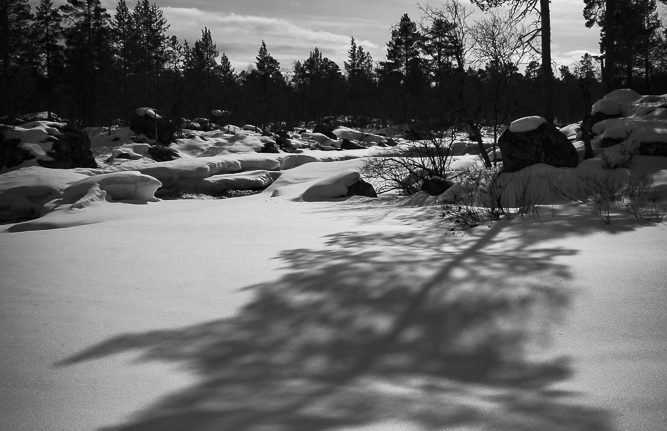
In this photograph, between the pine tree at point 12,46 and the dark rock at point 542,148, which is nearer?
the dark rock at point 542,148

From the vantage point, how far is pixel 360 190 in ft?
35.0

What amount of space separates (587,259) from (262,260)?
2.47 meters

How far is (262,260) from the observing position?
383 cm

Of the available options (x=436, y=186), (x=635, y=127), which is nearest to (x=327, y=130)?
(x=635, y=127)

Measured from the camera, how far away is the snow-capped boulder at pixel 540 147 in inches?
384

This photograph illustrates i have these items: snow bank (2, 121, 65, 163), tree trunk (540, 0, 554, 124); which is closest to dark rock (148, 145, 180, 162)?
snow bank (2, 121, 65, 163)

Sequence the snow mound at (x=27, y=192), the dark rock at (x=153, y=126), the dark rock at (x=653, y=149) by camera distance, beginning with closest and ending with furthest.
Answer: the dark rock at (x=653, y=149) < the snow mound at (x=27, y=192) < the dark rock at (x=153, y=126)

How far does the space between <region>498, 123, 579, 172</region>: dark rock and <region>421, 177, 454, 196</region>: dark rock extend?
176 centimetres

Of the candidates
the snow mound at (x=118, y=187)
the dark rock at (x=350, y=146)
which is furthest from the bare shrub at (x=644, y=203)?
the dark rock at (x=350, y=146)

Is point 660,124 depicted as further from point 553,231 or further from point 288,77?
point 288,77

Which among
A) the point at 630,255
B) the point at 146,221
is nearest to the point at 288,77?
the point at 146,221

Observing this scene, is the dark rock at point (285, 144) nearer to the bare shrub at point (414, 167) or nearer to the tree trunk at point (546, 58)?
the tree trunk at point (546, 58)

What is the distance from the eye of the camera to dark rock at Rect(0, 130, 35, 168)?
14.7m

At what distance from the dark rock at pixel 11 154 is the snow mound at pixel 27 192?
4.08 m
